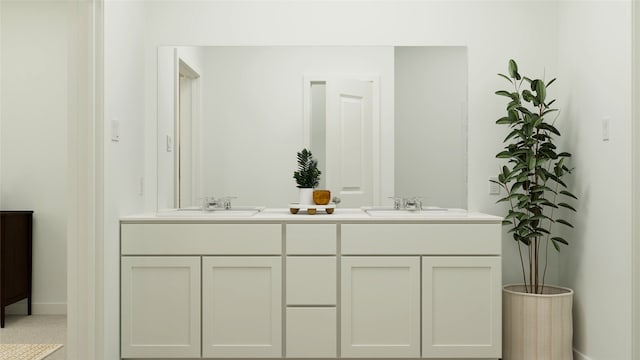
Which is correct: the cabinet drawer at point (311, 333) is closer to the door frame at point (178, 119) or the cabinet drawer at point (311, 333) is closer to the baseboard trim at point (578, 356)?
the door frame at point (178, 119)

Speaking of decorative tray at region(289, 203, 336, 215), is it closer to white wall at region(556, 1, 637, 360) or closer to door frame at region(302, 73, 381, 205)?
door frame at region(302, 73, 381, 205)

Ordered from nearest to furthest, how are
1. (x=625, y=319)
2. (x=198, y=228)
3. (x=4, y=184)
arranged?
(x=625, y=319) → (x=198, y=228) → (x=4, y=184)

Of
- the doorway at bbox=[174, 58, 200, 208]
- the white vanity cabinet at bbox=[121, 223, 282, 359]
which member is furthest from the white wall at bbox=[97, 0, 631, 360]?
the white vanity cabinet at bbox=[121, 223, 282, 359]

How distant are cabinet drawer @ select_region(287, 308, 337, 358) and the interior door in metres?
0.71

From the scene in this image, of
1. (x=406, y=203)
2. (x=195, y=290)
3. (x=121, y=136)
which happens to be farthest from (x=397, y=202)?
(x=121, y=136)

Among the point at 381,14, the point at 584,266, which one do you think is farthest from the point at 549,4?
the point at 584,266

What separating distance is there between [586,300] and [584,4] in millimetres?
1508

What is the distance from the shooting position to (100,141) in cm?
251

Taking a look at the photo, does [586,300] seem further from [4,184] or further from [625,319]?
[4,184]

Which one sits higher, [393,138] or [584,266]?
[393,138]

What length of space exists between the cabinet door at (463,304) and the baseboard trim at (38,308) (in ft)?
8.80

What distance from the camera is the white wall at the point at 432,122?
3211 mm

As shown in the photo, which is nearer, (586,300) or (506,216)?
(586,300)

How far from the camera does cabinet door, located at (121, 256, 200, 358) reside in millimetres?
2746
